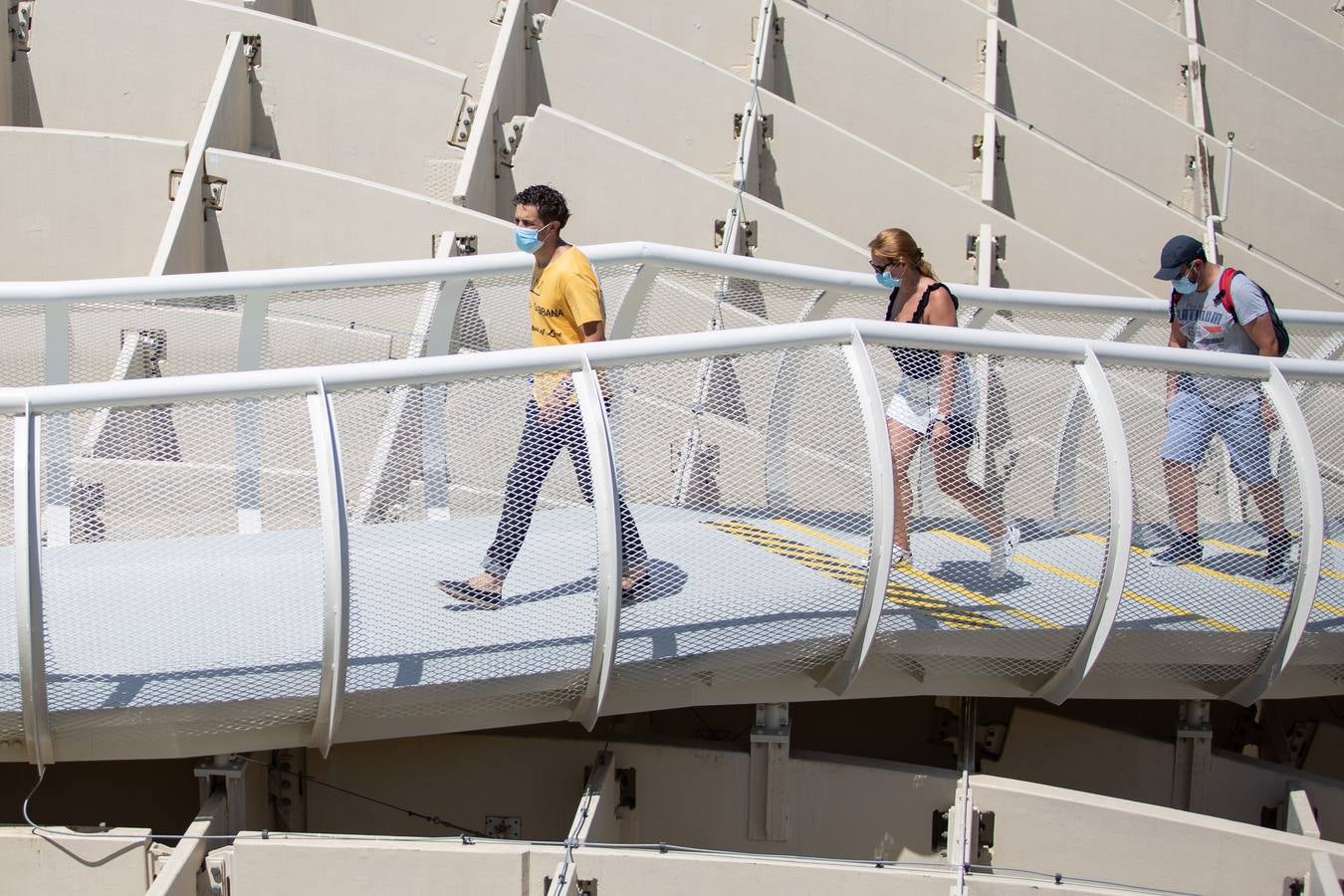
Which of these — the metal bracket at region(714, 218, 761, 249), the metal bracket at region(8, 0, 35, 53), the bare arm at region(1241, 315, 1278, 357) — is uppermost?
the metal bracket at region(8, 0, 35, 53)

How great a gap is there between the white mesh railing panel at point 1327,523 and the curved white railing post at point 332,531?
3.57 metres

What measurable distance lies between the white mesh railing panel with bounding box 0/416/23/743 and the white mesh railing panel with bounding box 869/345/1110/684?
9.61 ft

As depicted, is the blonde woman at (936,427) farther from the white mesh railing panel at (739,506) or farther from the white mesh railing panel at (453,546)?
the white mesh railing panel at (453,546)

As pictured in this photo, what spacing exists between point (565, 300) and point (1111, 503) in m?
2.06

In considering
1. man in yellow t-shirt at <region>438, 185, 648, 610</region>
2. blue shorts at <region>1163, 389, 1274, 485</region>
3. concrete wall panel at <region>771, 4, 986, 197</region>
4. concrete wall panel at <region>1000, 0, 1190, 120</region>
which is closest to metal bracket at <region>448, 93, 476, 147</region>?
concrete wall panel at <region>771, 4, 986, 197</region>

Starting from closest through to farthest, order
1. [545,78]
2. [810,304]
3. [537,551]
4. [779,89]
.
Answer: [537,551] → [810,304] → [545,78] → [779,89]

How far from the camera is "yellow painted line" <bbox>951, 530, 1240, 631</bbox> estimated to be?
21.7 ft

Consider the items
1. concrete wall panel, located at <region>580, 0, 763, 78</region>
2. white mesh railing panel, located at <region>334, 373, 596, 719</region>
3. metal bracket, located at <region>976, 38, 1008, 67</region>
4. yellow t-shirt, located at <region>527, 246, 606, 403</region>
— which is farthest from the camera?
metal bracket, located at <region>976, 38, 1008, 67</region>

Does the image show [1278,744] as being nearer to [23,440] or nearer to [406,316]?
[406,316]

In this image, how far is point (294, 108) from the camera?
447 inches

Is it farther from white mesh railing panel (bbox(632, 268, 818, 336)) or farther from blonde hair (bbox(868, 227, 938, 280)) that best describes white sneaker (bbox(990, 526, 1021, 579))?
white mesh railing panel (bbox(632, 268, 818, 336))

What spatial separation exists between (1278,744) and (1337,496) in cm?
176

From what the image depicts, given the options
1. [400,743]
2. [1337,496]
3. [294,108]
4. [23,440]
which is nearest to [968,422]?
[1337,496]

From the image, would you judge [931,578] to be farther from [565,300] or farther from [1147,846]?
[565,300]
